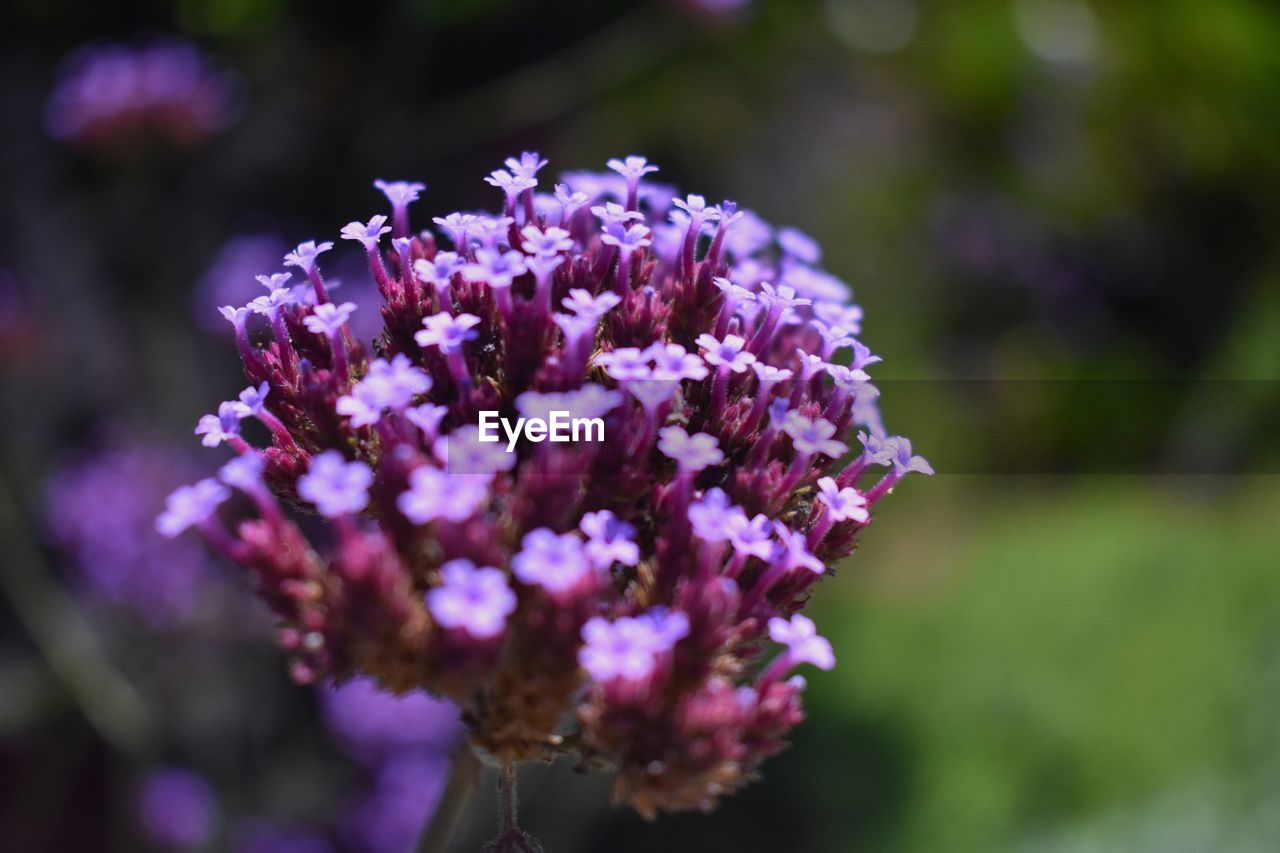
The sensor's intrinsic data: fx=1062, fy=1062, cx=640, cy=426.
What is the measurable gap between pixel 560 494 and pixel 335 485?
233mm

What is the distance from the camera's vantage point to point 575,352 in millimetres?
1234

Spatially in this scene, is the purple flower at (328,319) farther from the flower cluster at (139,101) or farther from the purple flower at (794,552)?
the flower cluster at (139,101)

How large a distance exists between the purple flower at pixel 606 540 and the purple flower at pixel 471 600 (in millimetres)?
100

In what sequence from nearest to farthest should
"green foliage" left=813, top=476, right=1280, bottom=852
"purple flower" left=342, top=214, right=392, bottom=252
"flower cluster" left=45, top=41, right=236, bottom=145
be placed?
"purple flower" left=342, top=214, right=392, bottom=252 < "flower cluster" left=45, top=41, right=236, bottom=145 < "green foliage" left=813, top=476, right=1280, bottom=852

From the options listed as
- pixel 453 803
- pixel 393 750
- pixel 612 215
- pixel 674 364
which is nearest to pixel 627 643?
pixel 674 364

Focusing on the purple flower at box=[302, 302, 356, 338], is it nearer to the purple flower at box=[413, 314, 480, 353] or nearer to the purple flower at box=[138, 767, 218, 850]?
the purple flower at box=[413, 314, 480, 353]

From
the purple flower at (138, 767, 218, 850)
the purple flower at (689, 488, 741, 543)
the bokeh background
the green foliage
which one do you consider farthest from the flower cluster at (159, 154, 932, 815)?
the green foliage

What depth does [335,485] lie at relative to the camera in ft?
3.54

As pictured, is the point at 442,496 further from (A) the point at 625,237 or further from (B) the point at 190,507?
(A) the point at 625,237

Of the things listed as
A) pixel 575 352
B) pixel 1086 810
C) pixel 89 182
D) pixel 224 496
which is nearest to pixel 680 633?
pixel 575 352

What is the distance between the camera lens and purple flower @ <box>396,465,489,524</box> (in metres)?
1.04

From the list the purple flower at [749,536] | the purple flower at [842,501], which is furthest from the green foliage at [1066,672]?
the purple flower at [749,536]

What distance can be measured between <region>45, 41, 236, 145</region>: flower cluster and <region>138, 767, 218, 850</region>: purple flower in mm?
1700

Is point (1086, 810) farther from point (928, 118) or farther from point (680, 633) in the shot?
point (928, 118)
